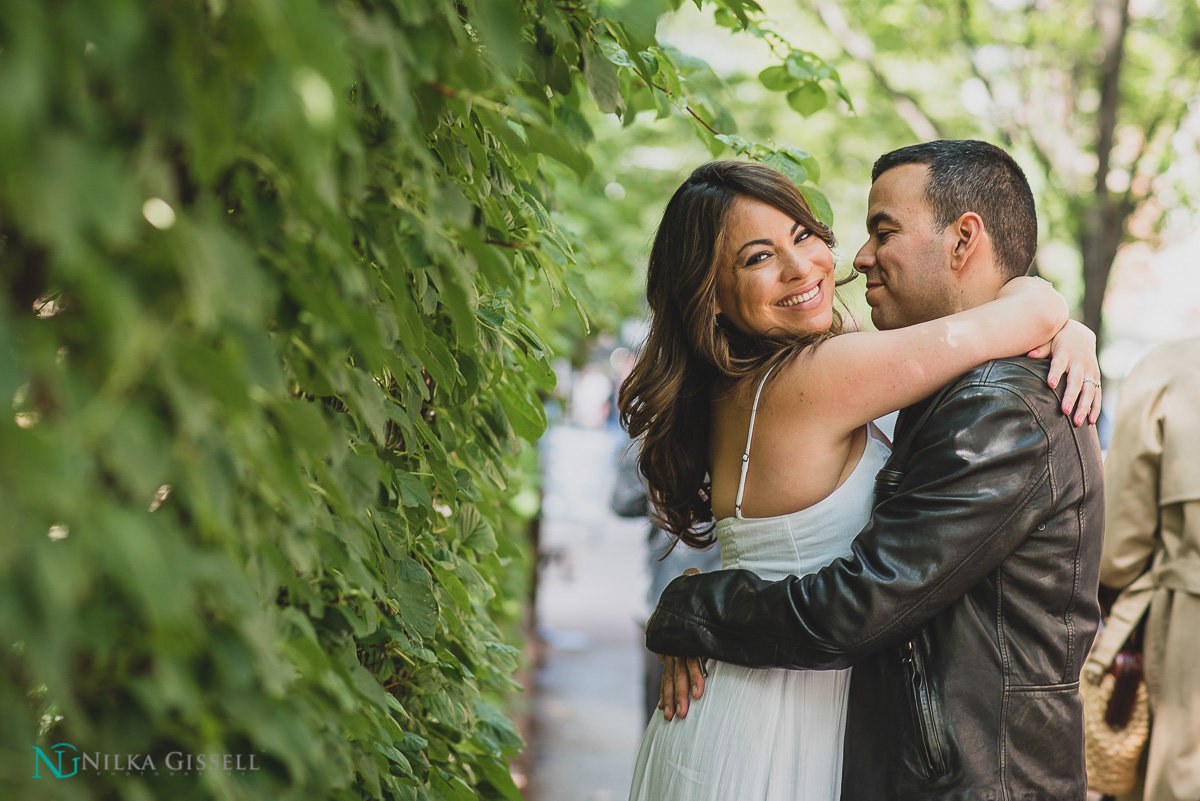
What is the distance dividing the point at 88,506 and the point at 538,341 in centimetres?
139

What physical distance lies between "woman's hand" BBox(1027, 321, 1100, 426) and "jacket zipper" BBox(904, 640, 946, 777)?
67cm

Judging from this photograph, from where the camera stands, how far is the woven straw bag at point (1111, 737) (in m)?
3.41

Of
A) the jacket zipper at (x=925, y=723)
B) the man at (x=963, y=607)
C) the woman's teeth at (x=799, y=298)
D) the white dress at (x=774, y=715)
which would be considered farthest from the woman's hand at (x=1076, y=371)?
the jacket zipper at (x=925, y=723)

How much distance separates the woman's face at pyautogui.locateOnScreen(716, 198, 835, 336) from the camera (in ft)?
8.27

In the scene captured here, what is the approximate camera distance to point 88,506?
2.53 ft

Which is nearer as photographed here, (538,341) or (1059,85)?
(538,341)

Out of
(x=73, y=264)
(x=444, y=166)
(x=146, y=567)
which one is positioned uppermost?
(x=444, y=166)

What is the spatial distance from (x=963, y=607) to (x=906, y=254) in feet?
3.00

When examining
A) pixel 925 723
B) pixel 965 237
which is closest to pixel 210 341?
pixel 925 723

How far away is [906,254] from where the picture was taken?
8.24 ft

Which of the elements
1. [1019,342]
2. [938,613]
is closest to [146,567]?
[938,613]

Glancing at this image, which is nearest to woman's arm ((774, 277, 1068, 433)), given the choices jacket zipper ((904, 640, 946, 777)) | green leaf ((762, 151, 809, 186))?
green leaf ((762, 151, 809, 186))

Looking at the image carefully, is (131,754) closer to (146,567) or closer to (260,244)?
(146,567)

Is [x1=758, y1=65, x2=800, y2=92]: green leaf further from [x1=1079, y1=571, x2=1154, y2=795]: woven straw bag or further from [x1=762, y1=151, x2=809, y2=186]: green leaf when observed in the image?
[x1=1079, y1=571, x2=1154, y2=795]: woven straw bag
